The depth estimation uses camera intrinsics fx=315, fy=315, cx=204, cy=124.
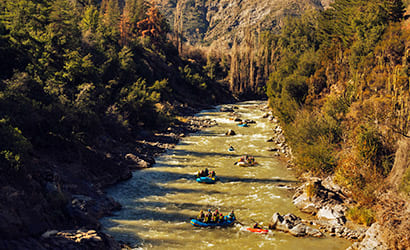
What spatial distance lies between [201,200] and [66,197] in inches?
422

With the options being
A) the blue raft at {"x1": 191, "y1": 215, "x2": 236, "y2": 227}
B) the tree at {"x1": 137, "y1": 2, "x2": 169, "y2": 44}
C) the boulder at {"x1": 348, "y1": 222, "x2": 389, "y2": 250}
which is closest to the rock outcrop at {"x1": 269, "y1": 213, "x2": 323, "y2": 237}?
the boulder at {"x1": 348, "y1": 222, "x2": 389, "y2": 250}

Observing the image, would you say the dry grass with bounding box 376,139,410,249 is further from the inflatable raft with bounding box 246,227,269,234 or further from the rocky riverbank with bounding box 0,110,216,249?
the rocky riverbank with bounding box 0,110,216,249

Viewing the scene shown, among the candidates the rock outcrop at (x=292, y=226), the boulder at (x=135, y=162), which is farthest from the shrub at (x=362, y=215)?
the boulder at (x=135, y=162)

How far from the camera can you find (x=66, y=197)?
67.4ft

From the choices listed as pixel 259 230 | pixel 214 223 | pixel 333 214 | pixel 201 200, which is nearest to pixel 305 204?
pixel 333 214

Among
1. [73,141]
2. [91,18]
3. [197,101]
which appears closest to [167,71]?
[197,101]

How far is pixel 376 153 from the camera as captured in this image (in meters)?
22.9

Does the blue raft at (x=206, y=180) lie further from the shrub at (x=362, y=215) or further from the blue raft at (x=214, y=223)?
the shrub at (x=362, y=215)

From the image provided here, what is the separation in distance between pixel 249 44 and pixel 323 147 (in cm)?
9869

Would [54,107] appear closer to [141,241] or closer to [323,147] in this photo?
[141,241]

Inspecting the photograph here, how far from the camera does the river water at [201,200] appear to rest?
794 inches

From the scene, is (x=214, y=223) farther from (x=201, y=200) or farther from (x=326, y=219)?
(x=326, y=219)

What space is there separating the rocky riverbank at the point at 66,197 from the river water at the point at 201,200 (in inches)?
56.8

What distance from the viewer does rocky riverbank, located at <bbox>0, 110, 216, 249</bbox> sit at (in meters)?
15.6
